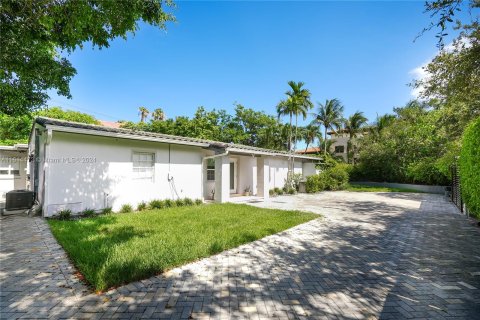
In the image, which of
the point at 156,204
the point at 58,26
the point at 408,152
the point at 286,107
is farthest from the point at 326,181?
the point at 58,26

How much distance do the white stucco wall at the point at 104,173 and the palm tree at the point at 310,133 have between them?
2826cm

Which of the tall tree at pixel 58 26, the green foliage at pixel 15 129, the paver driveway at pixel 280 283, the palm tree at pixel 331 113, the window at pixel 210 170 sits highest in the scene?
the palm tree at pixel 331 113

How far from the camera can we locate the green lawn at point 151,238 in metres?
4.03

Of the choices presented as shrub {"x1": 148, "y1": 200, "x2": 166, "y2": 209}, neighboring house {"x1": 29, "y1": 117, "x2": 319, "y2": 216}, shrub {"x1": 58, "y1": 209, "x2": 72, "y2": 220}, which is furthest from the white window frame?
shrub {"x1": 58, "y1": 209, "x2": 72, "y2": 220}

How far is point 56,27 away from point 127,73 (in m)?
12.8

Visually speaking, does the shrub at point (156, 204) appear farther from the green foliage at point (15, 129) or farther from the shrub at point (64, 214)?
the green foliage at point (15, 129)

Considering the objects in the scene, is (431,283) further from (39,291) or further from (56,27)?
(56,27)

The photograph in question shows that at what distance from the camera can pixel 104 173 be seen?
931cm

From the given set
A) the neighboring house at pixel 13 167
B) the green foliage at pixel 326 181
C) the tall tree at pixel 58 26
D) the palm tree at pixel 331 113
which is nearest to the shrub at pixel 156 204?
the tall tree at pixel 58 26

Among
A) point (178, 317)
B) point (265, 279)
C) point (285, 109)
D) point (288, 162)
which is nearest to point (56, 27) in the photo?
point (178, 317)

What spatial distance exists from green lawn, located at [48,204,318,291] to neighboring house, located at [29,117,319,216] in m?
1.43

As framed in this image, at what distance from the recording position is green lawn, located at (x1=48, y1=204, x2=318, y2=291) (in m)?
4.03

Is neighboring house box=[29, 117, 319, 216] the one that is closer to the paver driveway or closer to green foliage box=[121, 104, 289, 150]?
the paver driveway

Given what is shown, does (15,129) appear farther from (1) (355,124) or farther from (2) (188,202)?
(1) (355,124)
